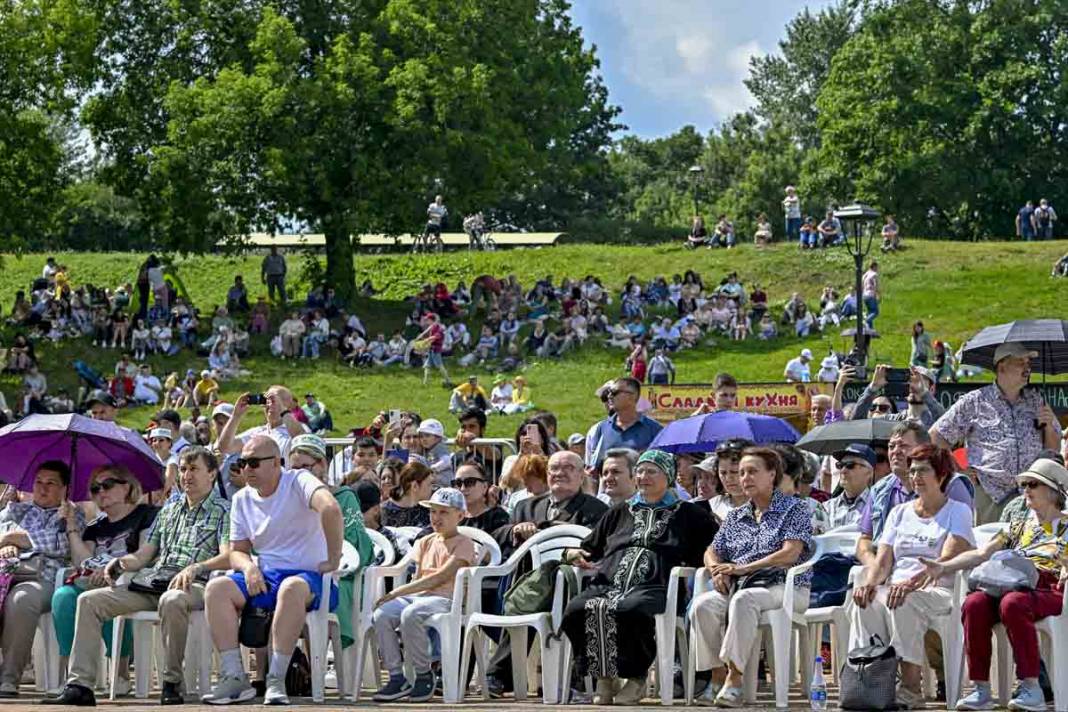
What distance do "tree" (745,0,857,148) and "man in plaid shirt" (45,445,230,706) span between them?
78.6 m

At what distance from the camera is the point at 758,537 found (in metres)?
10.1

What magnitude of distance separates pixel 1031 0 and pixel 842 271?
62.8 feet

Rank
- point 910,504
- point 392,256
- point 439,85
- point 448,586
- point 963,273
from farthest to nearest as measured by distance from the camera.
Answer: point 392,256, point 963,273, point 439,85, point 448,586, point 910,504

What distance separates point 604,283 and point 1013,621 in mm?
37601

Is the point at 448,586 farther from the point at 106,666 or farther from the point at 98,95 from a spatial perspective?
the point at 98,95

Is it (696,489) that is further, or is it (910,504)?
(696,489)

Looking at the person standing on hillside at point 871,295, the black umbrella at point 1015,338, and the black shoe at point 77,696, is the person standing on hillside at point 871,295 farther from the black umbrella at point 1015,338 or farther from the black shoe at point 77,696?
the black shoe at point 77,696

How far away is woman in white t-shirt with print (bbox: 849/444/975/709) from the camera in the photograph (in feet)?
31.5

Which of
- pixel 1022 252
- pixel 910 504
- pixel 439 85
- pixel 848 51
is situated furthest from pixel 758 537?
pixel 848 51

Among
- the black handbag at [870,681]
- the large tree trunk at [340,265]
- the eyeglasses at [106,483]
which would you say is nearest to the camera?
the black handbag at [870,681]

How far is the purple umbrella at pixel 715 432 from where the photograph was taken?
1349 cm

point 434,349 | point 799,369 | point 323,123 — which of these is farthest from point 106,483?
point 323,123

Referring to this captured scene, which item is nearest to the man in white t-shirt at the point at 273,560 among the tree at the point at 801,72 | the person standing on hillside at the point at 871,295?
the person standing on hillside at the point at 871,295

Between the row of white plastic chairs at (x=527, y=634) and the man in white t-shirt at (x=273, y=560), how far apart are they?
234 millimetres
